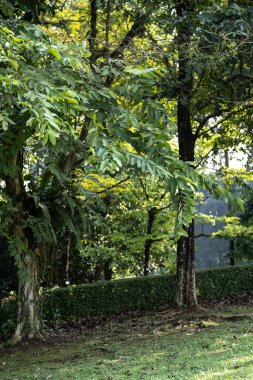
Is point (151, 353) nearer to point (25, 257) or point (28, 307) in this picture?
point (28, 307)

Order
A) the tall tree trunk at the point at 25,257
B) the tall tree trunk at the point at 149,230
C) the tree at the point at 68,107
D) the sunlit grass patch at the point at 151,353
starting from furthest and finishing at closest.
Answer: the tall tree trunk at the point at 149,230, the tall tree trunk at the point at 25,257, the sunlit grass patch at the point at 151,353, the tree at the point at 68,107

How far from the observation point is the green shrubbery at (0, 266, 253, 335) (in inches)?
465

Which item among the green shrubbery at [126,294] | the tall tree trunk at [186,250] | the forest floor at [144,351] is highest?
the tall tree trunk at [186,250]

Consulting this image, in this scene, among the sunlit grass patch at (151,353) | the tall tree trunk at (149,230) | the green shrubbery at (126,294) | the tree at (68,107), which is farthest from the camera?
the tall tree trunk at (149,230)

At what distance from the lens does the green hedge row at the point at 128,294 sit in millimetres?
11898

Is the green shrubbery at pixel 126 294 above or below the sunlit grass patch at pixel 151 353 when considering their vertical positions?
above

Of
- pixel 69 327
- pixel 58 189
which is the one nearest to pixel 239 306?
pixel 69 327

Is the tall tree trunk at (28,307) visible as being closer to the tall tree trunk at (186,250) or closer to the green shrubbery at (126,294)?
the green shrubbery at (126,294)

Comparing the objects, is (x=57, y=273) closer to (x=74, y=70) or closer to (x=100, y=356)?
(x=100, y=356)

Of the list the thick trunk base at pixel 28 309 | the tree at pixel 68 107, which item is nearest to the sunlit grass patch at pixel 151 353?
the thick trunk base at pixel 28 309

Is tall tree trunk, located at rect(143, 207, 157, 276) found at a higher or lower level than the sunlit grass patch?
higher

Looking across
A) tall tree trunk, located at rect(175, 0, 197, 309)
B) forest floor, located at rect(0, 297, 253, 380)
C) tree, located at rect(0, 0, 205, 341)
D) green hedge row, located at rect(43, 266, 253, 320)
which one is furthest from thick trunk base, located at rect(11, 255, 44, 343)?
tall tree trunk, located at rect(175, 0, 197, 309)

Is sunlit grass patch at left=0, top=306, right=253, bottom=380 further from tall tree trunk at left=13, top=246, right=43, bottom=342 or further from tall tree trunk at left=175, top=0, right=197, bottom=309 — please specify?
tall tree trunk at left=175, top=0, right=197, bottom=309

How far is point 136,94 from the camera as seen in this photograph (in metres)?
4.65
